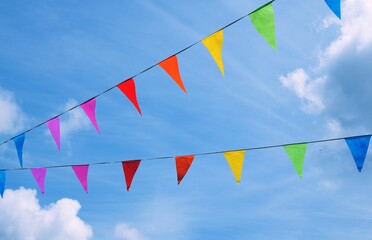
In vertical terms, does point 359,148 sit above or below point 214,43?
below

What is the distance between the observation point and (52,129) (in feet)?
19.4

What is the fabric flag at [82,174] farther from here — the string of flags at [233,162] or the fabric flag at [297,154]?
the fabric flag at [297,154]

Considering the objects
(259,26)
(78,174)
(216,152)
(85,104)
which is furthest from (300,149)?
(78,174)

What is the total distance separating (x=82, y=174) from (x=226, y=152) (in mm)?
2240

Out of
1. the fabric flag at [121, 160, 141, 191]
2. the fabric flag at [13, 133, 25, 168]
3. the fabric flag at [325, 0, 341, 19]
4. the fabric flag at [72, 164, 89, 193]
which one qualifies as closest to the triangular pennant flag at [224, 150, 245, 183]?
the fabric flag at [121, 160, 141, 191]

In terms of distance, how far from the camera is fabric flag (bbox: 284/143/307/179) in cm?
477

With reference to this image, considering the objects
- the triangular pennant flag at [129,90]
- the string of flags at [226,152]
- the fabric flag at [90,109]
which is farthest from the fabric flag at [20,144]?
the triangular pennant flag at [129,90]

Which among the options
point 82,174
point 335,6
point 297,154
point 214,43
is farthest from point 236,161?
point 82,174

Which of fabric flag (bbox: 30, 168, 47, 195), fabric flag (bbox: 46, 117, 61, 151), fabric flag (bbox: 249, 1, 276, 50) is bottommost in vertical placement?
fabric flag (bbox: 30, 168, 47, 195)

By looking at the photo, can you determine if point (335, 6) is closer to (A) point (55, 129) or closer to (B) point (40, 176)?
(A) point (55, 129)

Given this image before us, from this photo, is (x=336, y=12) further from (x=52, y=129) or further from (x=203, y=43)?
(x=52, y=129)

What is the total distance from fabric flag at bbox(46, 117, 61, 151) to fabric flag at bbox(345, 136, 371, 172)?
3.81 meters

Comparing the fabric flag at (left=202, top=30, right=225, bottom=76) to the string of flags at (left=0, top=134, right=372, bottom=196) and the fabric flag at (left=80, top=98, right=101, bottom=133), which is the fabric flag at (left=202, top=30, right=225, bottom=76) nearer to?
the string of flags at (left=0, top=134, right=372, bottom=196)

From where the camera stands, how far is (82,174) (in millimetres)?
6035
